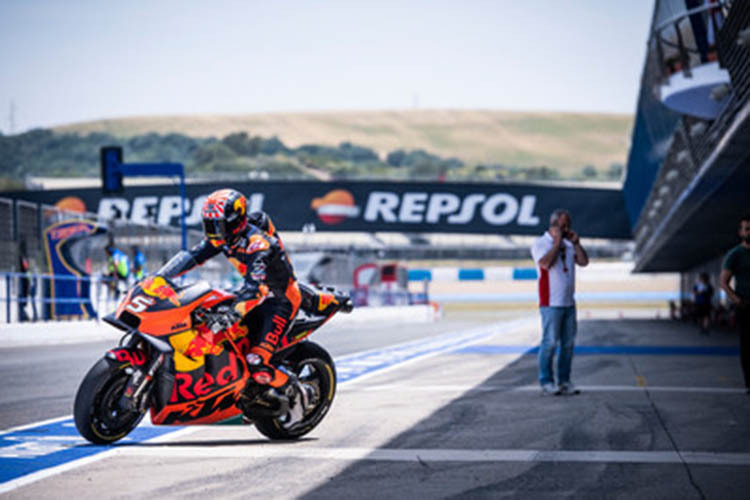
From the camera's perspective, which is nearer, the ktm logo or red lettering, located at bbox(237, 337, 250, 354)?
red lettering, located at bbox(237, 337, 250, 354)

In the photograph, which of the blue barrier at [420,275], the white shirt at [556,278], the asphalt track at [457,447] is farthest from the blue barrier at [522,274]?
the white shirt at [556,278]

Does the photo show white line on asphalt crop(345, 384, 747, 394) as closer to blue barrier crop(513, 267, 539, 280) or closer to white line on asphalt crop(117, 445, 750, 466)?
white line on asphalt crop(117, 445, 750, 466)

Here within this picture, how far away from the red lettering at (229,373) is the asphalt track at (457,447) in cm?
46

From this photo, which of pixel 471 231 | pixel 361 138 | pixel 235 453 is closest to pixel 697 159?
pixel 235 453

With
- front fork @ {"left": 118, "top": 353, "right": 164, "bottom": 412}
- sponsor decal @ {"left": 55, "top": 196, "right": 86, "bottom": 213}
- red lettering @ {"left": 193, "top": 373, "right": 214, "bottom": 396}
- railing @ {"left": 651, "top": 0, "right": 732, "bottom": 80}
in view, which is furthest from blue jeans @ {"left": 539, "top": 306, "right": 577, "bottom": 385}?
sponsor decal @ {"left": 55, "top": 196, "right": 86, "bottom": 213}

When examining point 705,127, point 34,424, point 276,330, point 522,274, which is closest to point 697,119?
point 705,127

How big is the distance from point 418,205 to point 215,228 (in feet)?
173

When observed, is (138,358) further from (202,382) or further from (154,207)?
(154,207)

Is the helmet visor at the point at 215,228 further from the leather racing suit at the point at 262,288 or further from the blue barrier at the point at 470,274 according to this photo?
the blue barrier at the point at 470,274

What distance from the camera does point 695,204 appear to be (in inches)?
942

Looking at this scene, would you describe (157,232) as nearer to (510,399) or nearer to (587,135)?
(510,399)

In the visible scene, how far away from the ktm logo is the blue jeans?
47.4 meters

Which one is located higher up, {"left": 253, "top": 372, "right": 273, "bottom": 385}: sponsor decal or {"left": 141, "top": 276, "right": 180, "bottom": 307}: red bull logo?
{"left": 141, "top": 276, "right": 180, "bottom": 307}: red bull logo

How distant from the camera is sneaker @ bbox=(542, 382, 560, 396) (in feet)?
34.7
